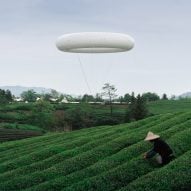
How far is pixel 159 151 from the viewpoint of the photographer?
15.1 metres

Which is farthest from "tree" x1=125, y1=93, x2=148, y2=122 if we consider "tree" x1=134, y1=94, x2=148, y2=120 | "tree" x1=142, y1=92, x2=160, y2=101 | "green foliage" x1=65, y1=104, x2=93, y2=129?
"tree" x1=142, y1=92, x2=160, y2=101

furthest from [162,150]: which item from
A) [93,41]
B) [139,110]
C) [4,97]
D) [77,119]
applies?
[4,97]

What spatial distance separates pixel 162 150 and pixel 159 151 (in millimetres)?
101

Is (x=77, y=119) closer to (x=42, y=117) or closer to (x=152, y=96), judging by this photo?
(x=42, y=117)

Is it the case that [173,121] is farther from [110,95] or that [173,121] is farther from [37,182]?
[110,95]

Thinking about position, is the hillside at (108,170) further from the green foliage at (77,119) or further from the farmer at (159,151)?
the green foliage at (77,119)

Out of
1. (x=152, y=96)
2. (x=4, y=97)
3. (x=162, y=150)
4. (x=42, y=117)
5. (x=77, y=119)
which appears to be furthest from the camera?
(x=152, y=96)

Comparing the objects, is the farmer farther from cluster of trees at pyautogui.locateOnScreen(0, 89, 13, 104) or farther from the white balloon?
cluster of trees at pyautogui.locateOnScreen(0, 89, 13, 104)

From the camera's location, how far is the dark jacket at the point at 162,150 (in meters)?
14.8

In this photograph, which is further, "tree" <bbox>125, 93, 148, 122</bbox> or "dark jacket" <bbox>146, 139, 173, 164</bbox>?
"tree" <bbox>125, 93, 148, 122</bbox>

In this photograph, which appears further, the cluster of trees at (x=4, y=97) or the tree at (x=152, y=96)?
the tree at (x=152, y=96)

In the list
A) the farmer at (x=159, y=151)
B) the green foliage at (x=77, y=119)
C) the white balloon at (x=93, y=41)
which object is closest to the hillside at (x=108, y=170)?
the farmer at (x=159, y=151)

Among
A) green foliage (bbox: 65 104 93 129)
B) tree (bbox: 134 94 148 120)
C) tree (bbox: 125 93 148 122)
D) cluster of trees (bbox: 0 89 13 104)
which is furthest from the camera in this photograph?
cluster of trees (bbox: 0 89 13 104)

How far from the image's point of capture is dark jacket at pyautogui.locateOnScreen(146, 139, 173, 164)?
1483cm
